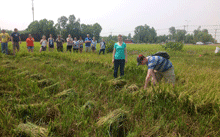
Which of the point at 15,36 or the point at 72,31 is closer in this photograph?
the point at 15,36

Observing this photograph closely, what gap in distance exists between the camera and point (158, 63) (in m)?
3.10

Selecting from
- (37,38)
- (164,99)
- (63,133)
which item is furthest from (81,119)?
(37,38)

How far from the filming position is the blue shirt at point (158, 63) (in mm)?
2957

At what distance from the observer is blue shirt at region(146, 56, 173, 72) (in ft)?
9.70

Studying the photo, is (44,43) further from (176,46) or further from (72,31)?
(72,31)

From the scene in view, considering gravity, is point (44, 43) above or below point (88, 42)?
below

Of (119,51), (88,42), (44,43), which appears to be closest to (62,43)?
(44,43)

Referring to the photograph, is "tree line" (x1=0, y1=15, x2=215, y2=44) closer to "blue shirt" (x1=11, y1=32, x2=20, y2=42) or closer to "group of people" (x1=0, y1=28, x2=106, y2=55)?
"group of people" (x1=0, y1=28, x2=106, y2=55)

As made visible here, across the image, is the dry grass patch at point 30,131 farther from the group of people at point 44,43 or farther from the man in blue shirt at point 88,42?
the man in blue shirt at point 88,42

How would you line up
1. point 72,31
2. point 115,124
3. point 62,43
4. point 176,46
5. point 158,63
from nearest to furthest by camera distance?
point 115,124 → point 158,63 → point 62,43 → point 176,46 → point 72,31

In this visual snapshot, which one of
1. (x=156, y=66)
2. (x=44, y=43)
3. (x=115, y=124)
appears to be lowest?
(x=115, y=124)

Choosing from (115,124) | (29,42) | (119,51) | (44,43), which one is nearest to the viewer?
(115,124)

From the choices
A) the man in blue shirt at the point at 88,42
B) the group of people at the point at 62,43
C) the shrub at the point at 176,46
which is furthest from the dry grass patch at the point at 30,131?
the shrub at the point at 176,46

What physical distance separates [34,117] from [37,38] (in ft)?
152
